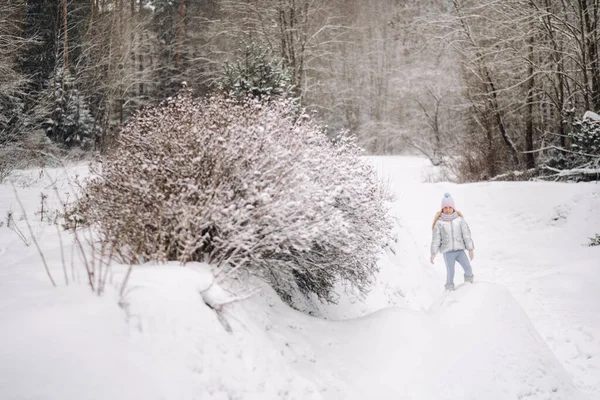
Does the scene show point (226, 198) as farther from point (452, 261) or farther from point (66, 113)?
point (66, 113)

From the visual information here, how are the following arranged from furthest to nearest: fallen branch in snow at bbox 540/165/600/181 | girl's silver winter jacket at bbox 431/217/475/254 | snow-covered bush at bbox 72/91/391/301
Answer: fallen branch in snow at bbox 540/165/600/181, girl's silver winter jacket at bbox 431/217/475/254, snow-covered bush at bbox 72/91/391/301

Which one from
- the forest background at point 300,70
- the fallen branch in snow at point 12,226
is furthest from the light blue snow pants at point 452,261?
the fallen branch in snow at point 12,226

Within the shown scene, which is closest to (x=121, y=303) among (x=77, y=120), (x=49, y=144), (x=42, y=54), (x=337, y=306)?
(x=337, y=306)

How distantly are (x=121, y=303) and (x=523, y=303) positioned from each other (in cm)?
615

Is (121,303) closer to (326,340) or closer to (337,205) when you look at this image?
(326,340)

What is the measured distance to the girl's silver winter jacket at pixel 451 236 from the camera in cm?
536

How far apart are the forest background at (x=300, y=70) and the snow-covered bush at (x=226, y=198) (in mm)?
1503

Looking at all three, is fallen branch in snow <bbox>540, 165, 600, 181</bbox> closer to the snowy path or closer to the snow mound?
the snowy path

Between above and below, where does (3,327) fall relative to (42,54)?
below

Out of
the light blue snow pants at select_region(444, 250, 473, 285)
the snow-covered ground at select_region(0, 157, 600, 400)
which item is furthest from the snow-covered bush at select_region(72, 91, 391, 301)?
the light blue snow pants at select_region(444, 250, 473, 285)

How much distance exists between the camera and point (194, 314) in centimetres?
236

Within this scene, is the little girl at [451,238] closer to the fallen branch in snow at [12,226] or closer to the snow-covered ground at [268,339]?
the snow-covered ground at [268,339]

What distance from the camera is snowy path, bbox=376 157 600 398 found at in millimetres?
4969

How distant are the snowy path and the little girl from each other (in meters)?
1.34
